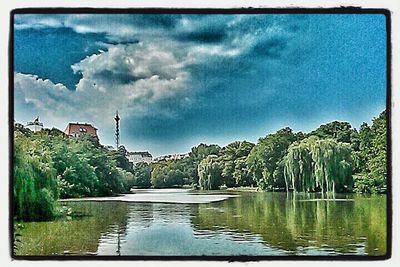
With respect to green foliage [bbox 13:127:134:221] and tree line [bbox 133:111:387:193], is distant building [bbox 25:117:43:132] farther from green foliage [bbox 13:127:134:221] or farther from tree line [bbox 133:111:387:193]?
tree line [bbox 133:111:387:193]

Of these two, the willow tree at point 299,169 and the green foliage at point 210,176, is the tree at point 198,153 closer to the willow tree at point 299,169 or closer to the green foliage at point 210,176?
the green foliage at point 210,176

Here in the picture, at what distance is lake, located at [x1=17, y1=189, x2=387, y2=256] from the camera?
174 cm

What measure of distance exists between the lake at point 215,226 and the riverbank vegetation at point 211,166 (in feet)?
0.09

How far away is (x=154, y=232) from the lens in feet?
5.77

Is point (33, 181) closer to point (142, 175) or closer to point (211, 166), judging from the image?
point (142, 175)

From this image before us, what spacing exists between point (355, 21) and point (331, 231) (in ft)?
1.58

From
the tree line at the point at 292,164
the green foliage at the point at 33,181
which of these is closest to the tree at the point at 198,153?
the tree line at the point at 292,164

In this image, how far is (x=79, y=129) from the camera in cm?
177

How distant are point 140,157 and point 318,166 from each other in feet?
1.37

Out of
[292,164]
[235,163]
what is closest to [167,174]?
[235,163]

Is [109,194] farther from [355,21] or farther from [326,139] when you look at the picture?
[355,21]

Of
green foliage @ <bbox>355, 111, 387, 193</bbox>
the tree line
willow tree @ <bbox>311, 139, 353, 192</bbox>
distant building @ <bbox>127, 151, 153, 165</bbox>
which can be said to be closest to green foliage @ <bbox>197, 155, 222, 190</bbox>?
the tree line

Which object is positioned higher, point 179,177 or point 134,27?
point 134,27
